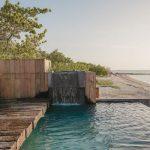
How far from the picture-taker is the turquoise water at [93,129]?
12.1 meters

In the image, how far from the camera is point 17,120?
46.2 feet

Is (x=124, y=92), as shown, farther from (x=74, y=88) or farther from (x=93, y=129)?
(x=93, y=129)

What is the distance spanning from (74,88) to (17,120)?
326 inches

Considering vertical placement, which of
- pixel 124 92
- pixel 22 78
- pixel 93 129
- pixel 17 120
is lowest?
pixel 93 129

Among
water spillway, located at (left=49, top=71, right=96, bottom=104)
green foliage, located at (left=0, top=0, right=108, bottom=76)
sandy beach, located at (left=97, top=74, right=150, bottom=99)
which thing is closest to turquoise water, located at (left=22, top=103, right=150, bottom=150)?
water spillway, located at (left=49, top=71, right=96, bottom=104)

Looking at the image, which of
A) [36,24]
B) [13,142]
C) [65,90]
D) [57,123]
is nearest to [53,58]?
[36,24]

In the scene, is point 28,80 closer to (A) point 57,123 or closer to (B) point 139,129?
(A) point 57,123

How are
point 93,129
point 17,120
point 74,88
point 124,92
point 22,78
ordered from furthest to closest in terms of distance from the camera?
point 124,92 < point 74,88 < point 22,78 < point 93,129 < point 17,120

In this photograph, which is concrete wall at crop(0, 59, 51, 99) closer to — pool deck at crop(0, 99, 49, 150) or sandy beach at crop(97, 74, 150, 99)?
pool deck at crop(0, 99, 49, 150)

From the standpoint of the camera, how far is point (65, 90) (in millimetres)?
22047

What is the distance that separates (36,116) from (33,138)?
1.76 m

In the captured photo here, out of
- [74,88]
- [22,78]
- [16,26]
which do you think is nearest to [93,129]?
[74,88]

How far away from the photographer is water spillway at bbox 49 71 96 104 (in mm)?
21859

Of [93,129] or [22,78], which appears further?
[22,78]
